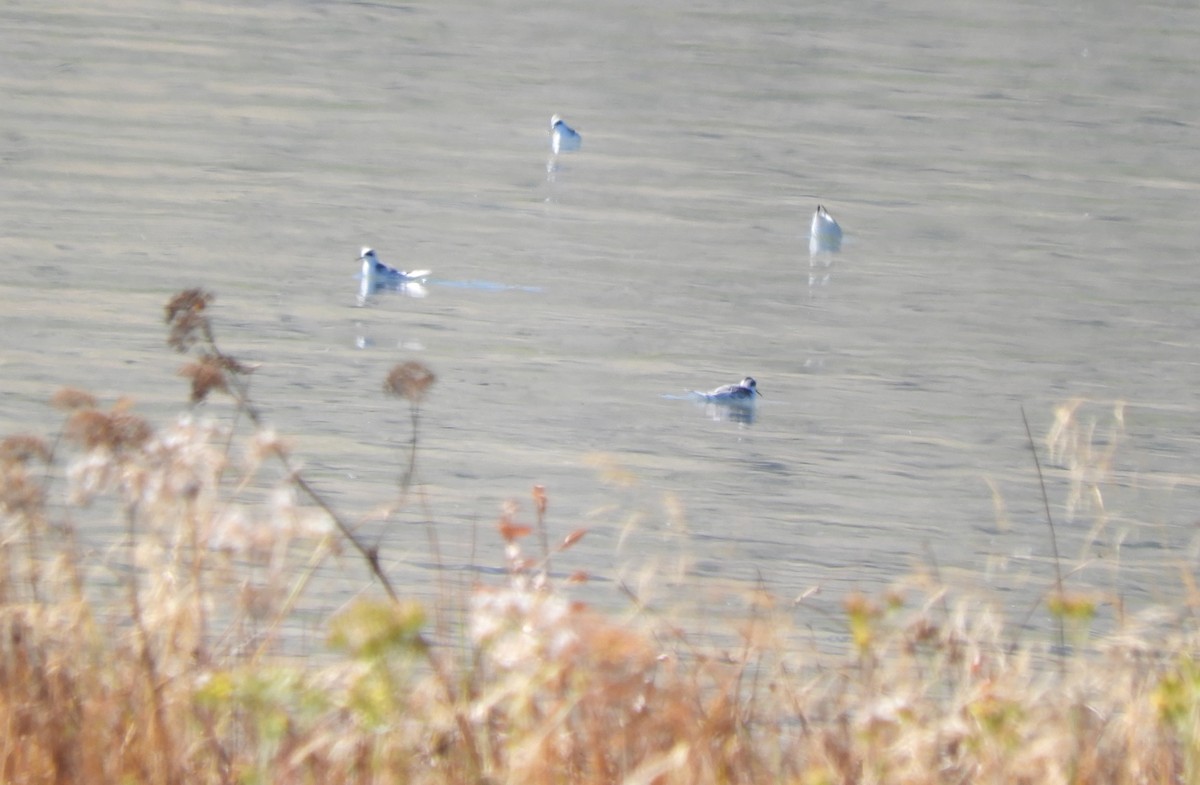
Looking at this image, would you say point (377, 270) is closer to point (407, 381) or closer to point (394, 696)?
point (407, 381)

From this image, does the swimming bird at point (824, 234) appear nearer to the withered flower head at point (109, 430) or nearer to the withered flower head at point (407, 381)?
the withered flower head at point (407, 381)

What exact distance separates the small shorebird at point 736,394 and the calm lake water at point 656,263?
3.3 inches

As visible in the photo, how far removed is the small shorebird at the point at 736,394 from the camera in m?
6.76

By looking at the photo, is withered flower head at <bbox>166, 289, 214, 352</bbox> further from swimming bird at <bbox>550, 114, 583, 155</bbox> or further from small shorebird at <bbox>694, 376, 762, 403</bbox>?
swimming bird at <bbox>550, 114, 583, 155</bbox>

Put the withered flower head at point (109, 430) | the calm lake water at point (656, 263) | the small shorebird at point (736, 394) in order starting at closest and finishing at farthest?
the withered flower head at point (109, 430) → the calm lake water at point (656, 263) → the small shorebird at point (736, 394)

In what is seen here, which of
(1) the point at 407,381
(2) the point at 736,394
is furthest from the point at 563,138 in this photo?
(1) the point at 407,381

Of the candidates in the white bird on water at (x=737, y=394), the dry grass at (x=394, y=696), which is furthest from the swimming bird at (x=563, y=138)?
the dry grass at (x=394, y=696)

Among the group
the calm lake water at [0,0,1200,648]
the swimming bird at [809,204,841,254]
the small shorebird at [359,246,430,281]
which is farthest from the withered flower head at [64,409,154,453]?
the swimming bird at [809,204,841,254]

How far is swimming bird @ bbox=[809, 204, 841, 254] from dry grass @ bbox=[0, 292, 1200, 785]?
6.43m

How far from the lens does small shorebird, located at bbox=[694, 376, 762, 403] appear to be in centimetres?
676

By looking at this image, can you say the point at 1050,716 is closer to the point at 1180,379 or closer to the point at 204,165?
the point at 1180,379

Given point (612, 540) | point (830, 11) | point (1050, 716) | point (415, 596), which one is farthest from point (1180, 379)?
point (830, 11)

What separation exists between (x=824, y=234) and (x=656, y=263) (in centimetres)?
98

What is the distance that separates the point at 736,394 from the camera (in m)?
6.77
